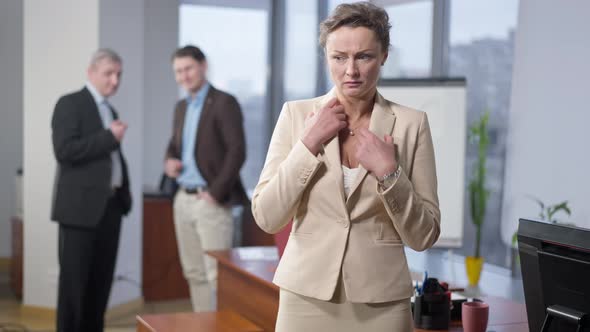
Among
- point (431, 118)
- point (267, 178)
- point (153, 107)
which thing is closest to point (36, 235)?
point (153, 107)

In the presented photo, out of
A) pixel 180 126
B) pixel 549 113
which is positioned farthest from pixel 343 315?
pixel 180 126

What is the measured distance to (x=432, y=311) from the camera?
2234mm

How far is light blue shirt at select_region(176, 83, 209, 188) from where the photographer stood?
13.9 ft

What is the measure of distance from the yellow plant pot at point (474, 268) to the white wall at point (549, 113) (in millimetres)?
222

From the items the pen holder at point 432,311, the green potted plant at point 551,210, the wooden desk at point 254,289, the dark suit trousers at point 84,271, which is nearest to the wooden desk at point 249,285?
the wooden desk at point 254,289

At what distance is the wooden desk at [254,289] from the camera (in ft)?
8.54

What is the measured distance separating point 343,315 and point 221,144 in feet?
8.42

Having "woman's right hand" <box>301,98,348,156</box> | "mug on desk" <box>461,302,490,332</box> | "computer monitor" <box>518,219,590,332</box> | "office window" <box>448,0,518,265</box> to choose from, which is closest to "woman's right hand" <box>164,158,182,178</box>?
"office window" <box>448,0,518,265</box>

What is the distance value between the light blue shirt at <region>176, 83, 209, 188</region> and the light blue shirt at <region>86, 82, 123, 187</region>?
0.40 meters

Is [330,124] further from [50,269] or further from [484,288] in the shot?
[50,269]

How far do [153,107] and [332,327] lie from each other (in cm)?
485

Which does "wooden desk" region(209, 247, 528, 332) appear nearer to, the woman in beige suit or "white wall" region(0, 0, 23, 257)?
the woman in beige suit

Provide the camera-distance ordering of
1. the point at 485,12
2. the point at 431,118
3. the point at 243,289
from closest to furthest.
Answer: the point at 243,289 < the point at 431,118 < the point at 485,12

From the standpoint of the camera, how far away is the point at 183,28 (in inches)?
266
